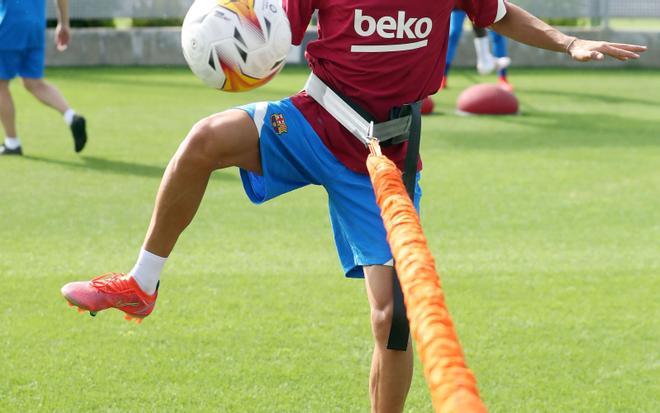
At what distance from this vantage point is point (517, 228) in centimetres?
792

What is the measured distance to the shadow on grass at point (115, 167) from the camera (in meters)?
9.80

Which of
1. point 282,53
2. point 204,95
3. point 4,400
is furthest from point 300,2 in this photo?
point 204,95

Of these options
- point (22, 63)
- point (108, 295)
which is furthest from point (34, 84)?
point (108, 295)

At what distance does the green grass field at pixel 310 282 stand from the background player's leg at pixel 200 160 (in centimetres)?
99

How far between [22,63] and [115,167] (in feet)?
5.07

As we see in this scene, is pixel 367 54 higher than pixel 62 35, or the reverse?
pixel 367 54

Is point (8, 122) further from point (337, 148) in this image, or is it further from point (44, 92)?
point (337, 148)

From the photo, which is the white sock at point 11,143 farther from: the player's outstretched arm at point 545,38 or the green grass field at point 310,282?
the player's outstretched arm at point 545,38

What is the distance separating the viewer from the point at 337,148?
420cm

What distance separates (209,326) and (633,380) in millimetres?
2155

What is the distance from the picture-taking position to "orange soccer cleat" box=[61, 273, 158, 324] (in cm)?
429

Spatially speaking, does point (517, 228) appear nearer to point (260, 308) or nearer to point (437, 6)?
point (260, 308)

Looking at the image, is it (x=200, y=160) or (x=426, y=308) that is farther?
(x=200, y=160)

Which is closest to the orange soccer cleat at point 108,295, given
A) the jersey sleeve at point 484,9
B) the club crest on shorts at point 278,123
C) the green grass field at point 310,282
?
the green grass field at point 310,282
